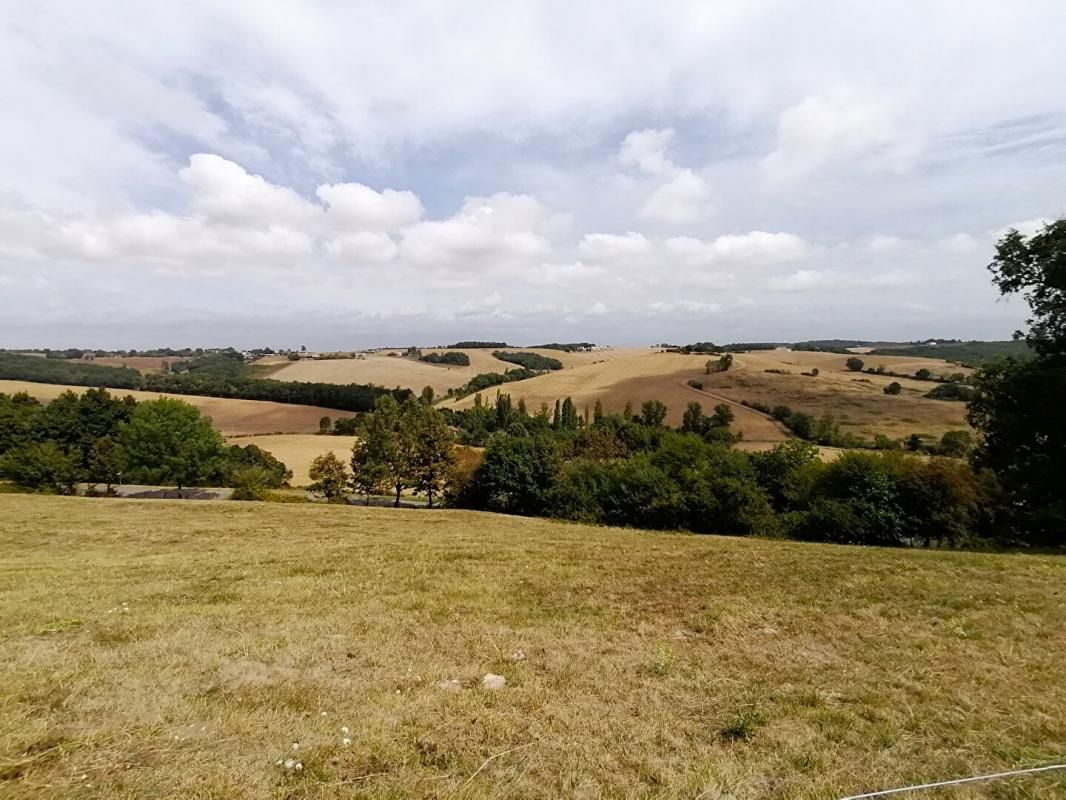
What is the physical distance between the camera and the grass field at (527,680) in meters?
→ 5.32

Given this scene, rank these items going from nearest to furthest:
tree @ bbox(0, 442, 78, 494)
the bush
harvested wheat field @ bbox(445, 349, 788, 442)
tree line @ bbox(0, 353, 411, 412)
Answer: tree @ bbox(0, 442, 78, 494) → the bush → harvested wheat field @ bbox(445, 349, 788, 442) → tree line @ bbox(0, 353, 411, 412)

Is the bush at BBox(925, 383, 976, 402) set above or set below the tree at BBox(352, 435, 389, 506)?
above

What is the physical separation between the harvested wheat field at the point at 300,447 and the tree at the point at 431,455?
24019 millimetres

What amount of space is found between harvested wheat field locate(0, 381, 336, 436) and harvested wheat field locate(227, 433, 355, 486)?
19.8 ft

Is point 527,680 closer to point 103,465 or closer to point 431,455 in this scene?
point 431,455

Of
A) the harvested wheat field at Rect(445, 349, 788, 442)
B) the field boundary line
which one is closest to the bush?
the harvested wheat field at Rect(445, 349, 788, 442)

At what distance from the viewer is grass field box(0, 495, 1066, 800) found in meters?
5.32

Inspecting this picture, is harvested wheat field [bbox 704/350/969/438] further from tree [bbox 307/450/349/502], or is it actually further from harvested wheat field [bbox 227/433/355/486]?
tree [bbox 307/450/349/502]

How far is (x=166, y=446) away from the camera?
190 ft

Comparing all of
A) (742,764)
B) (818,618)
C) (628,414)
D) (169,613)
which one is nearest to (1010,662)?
(818,618)

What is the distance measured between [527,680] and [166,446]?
6290 centimetres

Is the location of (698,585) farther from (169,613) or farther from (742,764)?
(169,613)

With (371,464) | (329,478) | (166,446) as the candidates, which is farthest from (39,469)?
(371,464)

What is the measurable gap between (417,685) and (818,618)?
24.2 ft
